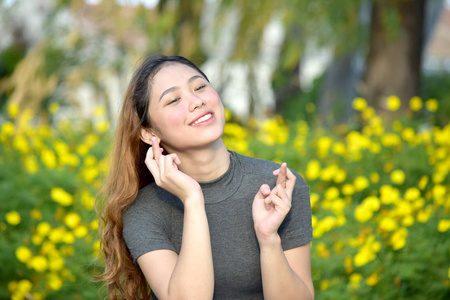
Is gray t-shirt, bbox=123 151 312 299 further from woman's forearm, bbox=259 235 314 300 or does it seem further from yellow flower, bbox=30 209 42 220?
yellow flower, bbox=30 209 42 220

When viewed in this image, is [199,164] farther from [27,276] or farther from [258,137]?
[258,137]

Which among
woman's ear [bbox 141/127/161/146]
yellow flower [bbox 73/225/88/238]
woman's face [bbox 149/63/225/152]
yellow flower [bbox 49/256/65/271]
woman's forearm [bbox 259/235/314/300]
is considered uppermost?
woman's face [bbox 149/63/225/152]

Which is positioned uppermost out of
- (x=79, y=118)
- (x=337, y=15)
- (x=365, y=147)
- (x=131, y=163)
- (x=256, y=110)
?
(x=131, y=163)

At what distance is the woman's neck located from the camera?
210 cm

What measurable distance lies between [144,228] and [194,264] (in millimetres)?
257

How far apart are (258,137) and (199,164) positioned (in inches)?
128

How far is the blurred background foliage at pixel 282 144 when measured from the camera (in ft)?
10.4

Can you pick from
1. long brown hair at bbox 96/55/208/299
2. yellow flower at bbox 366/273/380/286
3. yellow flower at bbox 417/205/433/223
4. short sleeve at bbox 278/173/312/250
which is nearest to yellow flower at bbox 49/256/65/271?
long brown hair at bbox 96/55/208/299

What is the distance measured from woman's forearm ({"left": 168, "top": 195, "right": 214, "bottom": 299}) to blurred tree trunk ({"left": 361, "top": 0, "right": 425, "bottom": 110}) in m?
4.47

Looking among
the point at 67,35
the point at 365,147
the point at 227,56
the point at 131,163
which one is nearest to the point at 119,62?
the point at 67,35

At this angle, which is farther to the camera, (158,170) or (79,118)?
(79,118)

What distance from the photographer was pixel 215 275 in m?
2.04

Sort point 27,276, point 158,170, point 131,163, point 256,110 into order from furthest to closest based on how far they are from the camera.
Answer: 1. point 256,110
2. point 27,276
3. point 131,163
4. point 158,170

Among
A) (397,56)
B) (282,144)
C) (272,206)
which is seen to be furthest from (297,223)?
(397,56)
